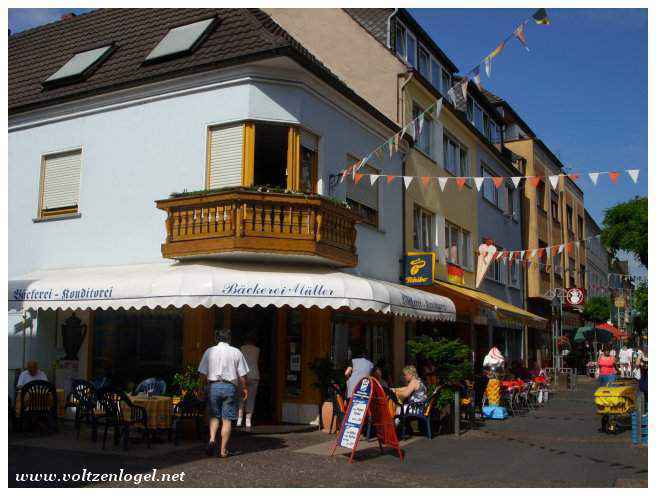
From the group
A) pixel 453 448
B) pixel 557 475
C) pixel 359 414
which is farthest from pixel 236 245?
pixel 557 475

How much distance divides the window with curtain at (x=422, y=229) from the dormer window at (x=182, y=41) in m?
7.62

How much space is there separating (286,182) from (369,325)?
4.35 meters

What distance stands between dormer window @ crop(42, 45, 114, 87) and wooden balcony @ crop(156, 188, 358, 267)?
16.0 ft

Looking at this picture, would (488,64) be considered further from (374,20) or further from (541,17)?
(374,20)

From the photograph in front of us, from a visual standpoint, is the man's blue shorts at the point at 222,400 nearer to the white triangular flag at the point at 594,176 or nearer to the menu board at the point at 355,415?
the menu board at the point at 355,415

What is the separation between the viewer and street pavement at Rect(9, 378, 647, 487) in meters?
8.38

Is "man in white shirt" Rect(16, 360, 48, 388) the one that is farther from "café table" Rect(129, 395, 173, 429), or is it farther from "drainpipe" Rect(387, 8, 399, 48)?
"drainpipe" Rect(387, 8, 399, 48)

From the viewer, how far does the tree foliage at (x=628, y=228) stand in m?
36.3

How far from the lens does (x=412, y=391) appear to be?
41.5ft

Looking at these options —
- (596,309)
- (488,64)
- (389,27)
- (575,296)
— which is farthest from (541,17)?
(596,309)

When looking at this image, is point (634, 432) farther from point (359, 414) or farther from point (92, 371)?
point (92, 371)

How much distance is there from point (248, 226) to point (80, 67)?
7.05 m

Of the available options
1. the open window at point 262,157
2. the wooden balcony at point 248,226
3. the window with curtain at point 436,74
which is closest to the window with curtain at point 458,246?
the window with curtain at point 436,74

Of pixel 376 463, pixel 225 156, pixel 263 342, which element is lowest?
pixel 376 463
